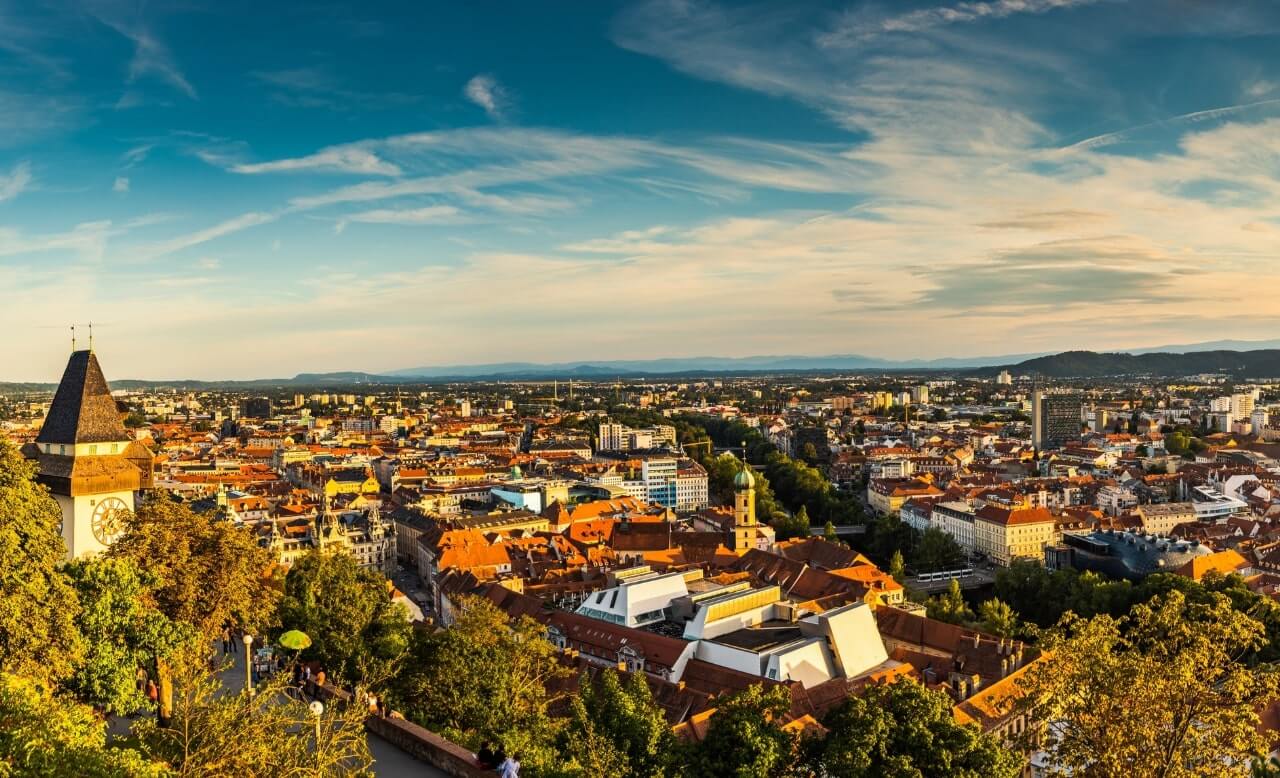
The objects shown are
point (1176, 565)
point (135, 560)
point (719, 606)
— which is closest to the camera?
point (135, 560)

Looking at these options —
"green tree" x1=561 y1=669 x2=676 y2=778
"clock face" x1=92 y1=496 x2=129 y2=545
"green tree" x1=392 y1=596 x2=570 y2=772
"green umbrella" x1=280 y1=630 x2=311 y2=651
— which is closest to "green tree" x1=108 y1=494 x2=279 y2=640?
"clock face" x1=92 y1=496 x2=129 y2=545

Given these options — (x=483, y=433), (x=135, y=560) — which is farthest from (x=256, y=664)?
(x=483, y=433)

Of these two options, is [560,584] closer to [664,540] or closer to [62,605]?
[664,540]

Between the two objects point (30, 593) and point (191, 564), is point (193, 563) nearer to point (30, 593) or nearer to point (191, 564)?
point (191, 564)

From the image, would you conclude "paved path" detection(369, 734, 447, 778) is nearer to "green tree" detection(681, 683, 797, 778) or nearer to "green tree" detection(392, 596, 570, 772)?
"green tree" detection(392, 596, 570, 772)

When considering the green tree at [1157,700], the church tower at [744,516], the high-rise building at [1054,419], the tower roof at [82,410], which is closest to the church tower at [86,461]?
the tower roof at [82,410]

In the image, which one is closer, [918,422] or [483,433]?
[483,433]
